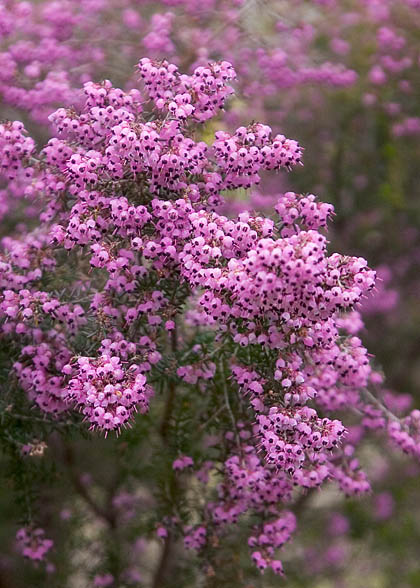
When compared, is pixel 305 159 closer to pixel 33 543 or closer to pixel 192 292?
pixel 192 292

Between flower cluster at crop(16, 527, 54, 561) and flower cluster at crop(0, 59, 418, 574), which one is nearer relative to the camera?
flower cluster at crop(0, 59, 418, 574)

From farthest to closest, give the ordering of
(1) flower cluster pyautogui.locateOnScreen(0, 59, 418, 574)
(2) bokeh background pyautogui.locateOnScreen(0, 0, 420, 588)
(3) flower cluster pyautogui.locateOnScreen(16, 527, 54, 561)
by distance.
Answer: (2) bokeh background pyautogui.locateOnScreen(0, 0, 420, 588) < (3) flower cluster pyautogui.locateOnScreen(16, 527, 54, 561) < (1) flower cluster pyautogui.locateOnScreen(0, 59, 418, 574)

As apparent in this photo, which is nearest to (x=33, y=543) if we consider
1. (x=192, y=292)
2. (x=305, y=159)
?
(x=192, y=292)

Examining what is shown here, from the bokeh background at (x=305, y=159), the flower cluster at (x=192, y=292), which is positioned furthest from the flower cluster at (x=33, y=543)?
the flower cluster at (x=192, y=292)

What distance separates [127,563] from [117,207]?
3974mm

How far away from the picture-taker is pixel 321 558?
9.09 meters

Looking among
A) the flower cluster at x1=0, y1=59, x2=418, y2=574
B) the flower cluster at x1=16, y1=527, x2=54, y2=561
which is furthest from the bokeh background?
the flower cluster at x1=0, y1=59, x2=418, y2=574

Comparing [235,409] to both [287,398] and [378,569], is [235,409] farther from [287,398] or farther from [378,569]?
[378,569]

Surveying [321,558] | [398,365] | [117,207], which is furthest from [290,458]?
[398,365]

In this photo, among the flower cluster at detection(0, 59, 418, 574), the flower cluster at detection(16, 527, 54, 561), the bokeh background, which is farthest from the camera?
the bokeh background

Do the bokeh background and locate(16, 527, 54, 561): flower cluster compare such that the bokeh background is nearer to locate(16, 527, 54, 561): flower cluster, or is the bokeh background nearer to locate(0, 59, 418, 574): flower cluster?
locate(16, 527, 54, 561): flower cluster

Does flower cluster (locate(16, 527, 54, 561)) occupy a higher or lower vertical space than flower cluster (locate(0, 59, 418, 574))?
lower

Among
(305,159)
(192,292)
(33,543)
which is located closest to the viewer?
(192,292)

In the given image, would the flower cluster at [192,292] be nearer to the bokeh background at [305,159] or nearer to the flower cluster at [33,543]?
the flower cluster at [33,543]
